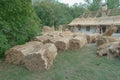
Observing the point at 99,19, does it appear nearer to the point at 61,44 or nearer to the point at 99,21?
the point at 99,21

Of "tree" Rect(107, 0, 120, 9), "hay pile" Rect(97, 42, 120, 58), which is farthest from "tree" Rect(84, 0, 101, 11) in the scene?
"hay pile" Rect(97, 42, 120, 58)

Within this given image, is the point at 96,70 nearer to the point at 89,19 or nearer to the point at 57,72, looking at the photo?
the point at 57,72

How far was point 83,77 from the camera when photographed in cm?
527

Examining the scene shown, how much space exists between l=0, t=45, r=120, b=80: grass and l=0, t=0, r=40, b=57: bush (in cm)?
95

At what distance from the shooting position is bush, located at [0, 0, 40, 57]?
250 inches

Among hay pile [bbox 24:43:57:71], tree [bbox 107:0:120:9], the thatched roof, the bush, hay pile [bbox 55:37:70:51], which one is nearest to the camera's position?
hay pile [bbox 24:43:57:71]

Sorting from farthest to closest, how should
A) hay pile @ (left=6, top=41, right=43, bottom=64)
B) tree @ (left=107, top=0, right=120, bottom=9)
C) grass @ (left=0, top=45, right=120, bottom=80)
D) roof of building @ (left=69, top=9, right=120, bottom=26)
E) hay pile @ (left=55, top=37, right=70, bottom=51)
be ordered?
tree @ (left=107, top=0, right=120, bottom=9)
roof of building @ (left=69, top=9, right=120, bottom=26)
hay pile @ (left=55, top=37, right=70, bottom=51)
hay pile @ (left=6, top=41, right=43, bottom=64)
grass @ (left=0, top=45, right=120, bottom=80)

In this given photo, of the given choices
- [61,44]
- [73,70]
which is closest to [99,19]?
[61,44]

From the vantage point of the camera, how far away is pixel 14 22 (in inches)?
271

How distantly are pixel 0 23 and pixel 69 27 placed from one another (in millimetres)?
Answer: 21255

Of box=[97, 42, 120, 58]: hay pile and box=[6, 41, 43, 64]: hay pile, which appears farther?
box=[97, 42, 120, 58]: hay pile

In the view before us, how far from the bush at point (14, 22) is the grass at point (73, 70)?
95 cm

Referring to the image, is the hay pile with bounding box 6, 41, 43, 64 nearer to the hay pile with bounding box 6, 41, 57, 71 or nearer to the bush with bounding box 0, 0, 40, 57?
the hay pile with bounding box 6, 41, 57, 71

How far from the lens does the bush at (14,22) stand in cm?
636
